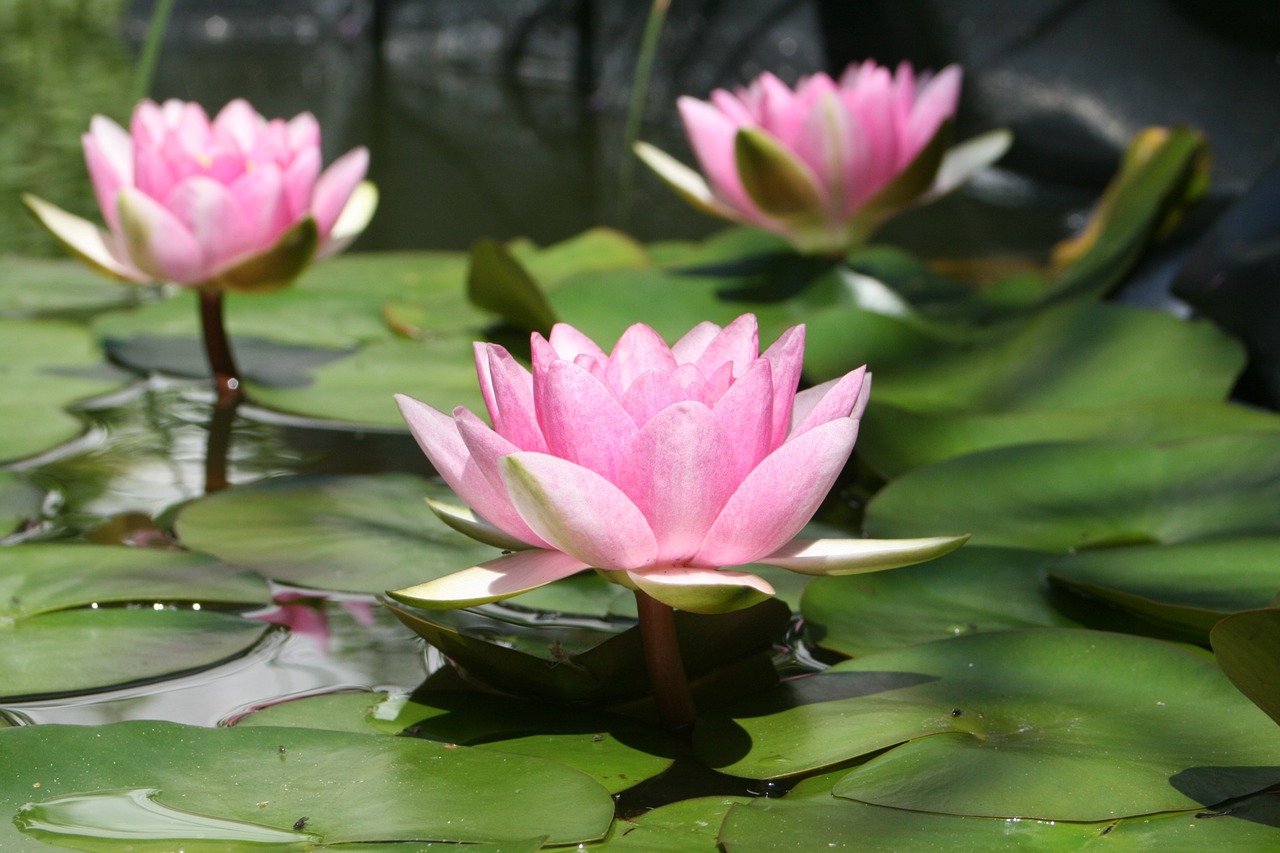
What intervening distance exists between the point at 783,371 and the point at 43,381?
3.15 ft

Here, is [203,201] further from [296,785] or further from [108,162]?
[296,785]

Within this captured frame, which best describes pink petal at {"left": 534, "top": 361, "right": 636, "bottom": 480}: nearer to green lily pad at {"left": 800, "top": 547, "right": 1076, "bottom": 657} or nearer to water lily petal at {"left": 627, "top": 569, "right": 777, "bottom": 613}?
water lily petal at {"left": 627, "top": 569, "right": 777, "bottom": 613}

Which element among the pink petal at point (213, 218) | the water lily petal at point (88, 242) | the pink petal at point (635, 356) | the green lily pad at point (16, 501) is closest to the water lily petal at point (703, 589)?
the pink petal at point (635, 356)

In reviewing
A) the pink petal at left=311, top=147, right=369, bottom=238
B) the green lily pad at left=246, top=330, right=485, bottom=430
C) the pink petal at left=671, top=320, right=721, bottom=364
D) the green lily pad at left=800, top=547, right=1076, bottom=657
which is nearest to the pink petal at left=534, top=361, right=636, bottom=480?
the pink petal at left=671, top=320, right=721, bottom=364

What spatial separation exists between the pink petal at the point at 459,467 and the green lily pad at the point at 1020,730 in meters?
0.15

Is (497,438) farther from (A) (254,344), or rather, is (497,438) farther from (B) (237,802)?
(A) (254,344)

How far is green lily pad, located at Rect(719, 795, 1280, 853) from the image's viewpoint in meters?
0.50

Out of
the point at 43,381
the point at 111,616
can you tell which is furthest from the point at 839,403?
the point at 43,381

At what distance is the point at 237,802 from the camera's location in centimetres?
52

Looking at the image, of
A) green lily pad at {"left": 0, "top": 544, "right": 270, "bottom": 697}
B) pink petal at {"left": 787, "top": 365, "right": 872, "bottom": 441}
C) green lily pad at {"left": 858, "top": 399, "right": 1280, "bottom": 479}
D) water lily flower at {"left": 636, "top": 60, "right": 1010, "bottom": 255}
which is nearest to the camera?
pink petal at {"left": 787, "top": 365, "right": 872, "bottom": 441}

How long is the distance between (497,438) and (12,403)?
33.3 inches

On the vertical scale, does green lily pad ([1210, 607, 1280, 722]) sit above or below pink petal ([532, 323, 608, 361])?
below

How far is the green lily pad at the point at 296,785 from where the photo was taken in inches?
19.9

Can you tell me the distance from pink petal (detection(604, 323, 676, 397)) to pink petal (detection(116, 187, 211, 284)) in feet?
2.07
